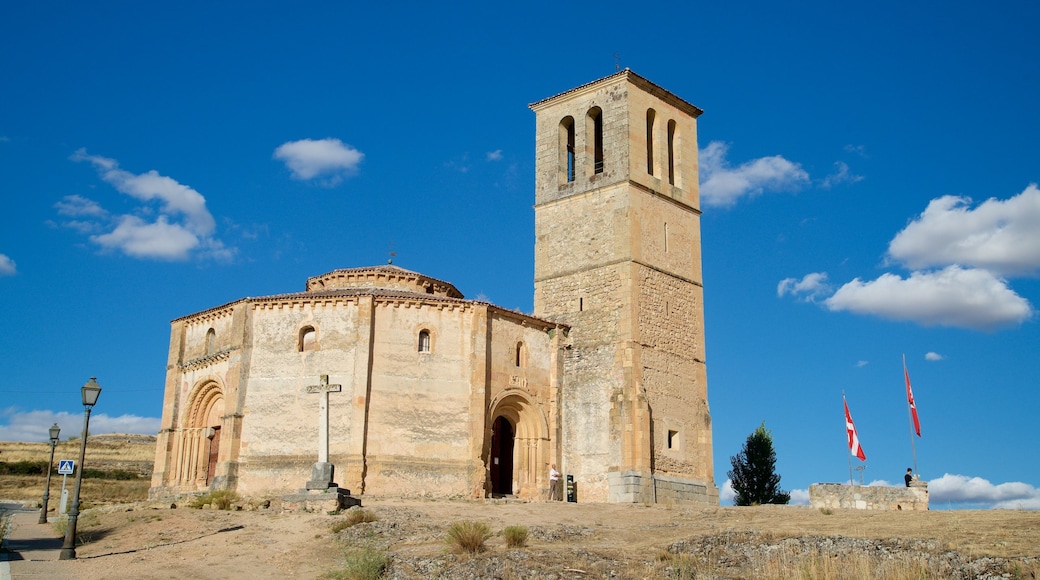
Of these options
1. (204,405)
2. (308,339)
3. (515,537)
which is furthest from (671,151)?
(515,537)

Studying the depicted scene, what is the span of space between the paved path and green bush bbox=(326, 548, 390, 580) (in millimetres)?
5020

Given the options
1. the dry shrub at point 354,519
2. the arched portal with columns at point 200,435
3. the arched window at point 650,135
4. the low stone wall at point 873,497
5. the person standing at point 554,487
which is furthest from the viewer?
the arched window at point 650,135

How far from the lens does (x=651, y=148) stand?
38.4 m

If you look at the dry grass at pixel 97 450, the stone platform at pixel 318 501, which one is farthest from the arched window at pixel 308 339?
the dry grass at pixel 97 450

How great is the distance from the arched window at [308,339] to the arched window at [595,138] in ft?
39.4

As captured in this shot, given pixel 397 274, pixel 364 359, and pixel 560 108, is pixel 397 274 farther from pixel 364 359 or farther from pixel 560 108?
pixel 560 108

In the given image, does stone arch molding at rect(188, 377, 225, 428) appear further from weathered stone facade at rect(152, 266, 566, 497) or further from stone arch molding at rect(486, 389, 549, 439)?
stone arch molding at rect(486, 389, 549, 439)

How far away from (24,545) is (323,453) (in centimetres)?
761

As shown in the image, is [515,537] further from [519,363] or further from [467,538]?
[519,363]

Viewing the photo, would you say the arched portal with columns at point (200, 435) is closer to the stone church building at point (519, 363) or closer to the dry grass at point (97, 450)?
the stone church building at point (519, 363)

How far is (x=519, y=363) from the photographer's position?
34344 millimetres

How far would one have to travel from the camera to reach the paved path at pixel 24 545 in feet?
56.6

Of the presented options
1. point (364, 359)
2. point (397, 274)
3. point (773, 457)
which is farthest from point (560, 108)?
point (773, 457)

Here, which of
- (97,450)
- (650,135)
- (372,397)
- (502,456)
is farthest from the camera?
(97,450)
